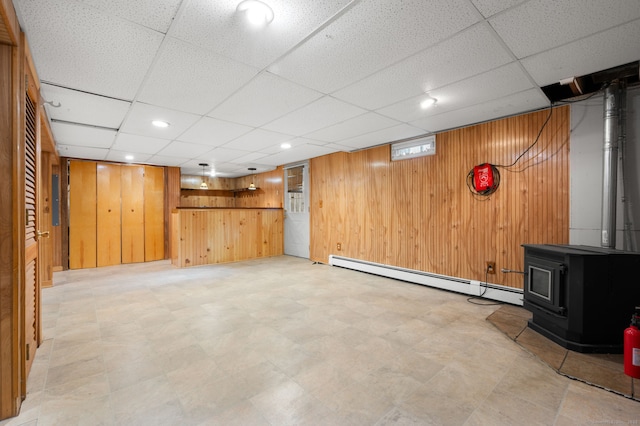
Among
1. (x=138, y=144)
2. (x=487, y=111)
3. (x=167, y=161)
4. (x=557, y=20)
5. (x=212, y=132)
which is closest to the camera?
(x=557, y=20)

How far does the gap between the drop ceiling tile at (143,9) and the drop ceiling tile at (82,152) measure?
4.76 m

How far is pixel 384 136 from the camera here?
4715 mm

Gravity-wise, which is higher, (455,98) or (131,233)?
(455,98)

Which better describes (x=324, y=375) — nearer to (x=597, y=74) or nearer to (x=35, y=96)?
(x=35, y=96)

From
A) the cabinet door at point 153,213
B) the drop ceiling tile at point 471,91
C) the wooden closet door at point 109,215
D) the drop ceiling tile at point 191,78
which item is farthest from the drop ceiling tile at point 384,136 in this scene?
the wooden closet door at point 109,215

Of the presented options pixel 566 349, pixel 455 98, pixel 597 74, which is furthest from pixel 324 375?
pixel 597 74

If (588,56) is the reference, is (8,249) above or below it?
below

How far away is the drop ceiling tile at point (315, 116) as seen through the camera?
329cm

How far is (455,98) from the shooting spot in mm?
3102

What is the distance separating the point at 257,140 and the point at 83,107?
7.86 ft

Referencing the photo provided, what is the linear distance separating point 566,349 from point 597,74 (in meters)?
2.69

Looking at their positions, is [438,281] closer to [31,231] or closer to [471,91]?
[471,91]

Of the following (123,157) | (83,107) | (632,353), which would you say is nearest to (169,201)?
(123,157)

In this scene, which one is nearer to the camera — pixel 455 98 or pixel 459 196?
pixel 455 98
